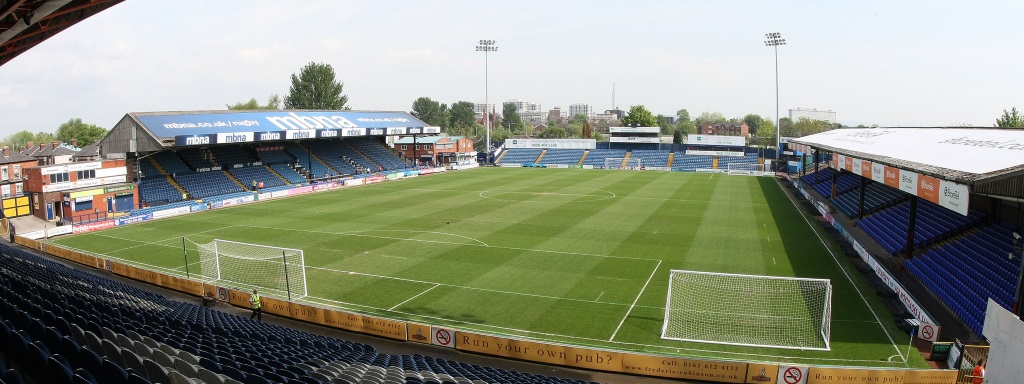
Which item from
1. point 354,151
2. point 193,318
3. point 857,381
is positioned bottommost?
point 857,381

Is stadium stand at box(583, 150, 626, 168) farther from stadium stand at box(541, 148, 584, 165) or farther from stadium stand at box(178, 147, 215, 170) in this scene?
stadium stand at box(178, 147, 215, 170)

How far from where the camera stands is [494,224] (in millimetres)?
35594

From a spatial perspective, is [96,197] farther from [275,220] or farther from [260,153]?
[260,153]

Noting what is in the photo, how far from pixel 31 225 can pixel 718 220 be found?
143 ft

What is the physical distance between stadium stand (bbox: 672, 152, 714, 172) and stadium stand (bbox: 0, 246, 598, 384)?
70.3 m

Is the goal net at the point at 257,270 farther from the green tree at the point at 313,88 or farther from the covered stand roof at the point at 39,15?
A: the green tree at the point at 313,88

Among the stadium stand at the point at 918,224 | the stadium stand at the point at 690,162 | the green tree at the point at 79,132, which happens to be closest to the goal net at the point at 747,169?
the stadium stand at the point at 690,162

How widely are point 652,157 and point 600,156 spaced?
7.49 meters

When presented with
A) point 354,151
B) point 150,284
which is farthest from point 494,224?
point 354,151

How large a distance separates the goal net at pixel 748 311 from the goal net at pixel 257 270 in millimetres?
13731

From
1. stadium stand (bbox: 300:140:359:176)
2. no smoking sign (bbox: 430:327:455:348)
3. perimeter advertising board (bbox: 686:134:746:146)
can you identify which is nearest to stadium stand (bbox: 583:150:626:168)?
perimeter advertising board (bbox: 686:134:746:146)

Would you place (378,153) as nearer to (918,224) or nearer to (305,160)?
(305,160)

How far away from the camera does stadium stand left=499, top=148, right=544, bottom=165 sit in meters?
89.6

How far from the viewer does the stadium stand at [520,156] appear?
294 ft
